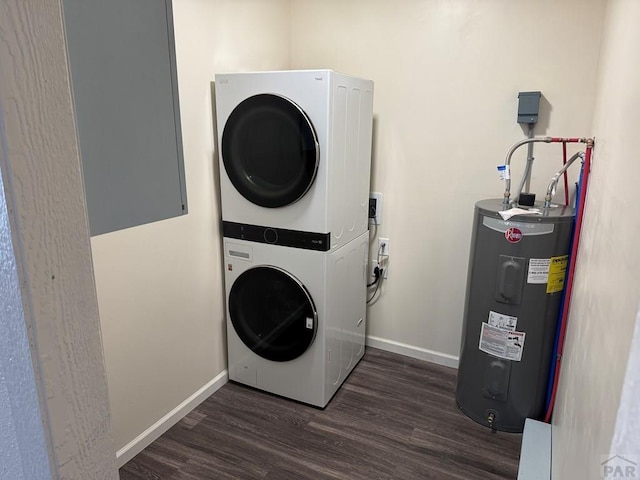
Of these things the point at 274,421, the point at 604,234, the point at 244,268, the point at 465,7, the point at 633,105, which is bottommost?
the point at 274,421

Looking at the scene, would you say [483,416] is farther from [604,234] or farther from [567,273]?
[604,234]

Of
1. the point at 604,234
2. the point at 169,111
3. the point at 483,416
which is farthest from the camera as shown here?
the point at 483,416

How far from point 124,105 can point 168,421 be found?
1940mm

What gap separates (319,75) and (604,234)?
1.28 metres

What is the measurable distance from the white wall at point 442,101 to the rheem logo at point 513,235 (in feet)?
1.66

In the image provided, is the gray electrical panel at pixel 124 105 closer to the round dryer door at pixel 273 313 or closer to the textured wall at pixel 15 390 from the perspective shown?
the textured wall at pixel 15 390

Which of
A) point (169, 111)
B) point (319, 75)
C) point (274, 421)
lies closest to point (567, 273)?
point (319, 75)

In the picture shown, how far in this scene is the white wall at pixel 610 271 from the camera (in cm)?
70

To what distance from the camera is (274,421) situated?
2.17m

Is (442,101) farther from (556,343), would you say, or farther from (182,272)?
(182,272)

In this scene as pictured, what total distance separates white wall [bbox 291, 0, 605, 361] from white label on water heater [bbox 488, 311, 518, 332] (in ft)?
1.74

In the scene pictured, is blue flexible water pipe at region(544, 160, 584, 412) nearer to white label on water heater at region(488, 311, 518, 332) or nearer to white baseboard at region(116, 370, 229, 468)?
white label on water heater at region(488, 311, 518, 332)

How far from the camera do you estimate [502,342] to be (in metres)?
2.04

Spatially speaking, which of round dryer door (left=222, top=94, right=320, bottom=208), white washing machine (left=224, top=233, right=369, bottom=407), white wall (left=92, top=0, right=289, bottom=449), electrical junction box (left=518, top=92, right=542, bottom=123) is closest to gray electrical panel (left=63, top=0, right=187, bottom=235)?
white wall (left=92, top=0, right=289, bottom=449)
